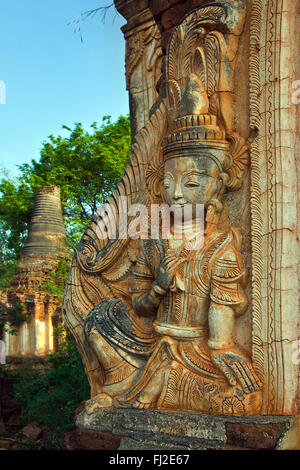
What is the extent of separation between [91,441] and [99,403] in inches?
10.9

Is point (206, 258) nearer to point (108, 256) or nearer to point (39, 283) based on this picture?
point (108, 256)

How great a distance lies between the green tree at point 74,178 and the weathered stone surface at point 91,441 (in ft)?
51.4

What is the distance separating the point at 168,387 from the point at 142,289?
0.81 m

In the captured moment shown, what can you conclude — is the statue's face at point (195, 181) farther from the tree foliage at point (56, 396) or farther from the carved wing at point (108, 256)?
the tree foliage at point (56, 396)

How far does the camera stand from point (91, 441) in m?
4.06

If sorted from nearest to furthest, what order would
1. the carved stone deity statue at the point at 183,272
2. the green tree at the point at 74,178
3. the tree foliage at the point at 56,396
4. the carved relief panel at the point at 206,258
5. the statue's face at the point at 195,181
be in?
1. the carved relief panel at the point at 206,258
2. the carved stone deity statue at the point at 183,272
3. the statue's face at the point at 195,181
4. the tree foliage at the point at 56,396
5. the green tree at the point at 74,178

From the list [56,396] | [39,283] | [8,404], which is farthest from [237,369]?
[39,283]

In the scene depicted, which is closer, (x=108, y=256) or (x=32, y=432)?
(x=108, y=256)

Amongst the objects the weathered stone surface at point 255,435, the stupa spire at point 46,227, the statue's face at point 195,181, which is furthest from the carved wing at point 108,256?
the stupa spire at point 46,227

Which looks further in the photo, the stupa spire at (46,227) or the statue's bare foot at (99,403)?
the stupa spire at (46,227)

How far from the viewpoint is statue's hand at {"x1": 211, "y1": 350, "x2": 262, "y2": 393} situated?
3598mm

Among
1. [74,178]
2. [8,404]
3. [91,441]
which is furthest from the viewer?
[74,178]

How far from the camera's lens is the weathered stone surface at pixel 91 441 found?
392 cm

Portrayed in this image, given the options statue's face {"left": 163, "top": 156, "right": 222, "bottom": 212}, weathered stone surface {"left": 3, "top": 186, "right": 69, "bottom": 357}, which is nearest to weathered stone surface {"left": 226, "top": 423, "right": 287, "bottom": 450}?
statue's face {"left": 163, "top": 156, "right": 222, "bottom": 212}
